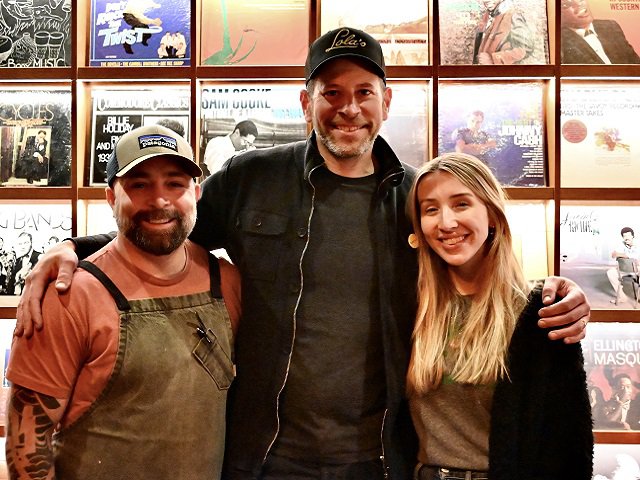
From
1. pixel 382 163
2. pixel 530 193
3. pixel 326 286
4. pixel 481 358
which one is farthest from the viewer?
pixel 530 193

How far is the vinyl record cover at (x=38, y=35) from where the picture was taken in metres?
2.80

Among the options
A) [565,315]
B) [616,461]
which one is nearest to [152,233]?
[565,315]

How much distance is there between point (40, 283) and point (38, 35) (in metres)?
1.78

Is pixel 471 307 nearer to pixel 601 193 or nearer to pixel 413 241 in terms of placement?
pixel 413 241

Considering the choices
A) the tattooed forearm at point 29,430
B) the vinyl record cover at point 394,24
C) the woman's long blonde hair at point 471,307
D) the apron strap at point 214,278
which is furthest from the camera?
the vinyl record cover at point 394,24

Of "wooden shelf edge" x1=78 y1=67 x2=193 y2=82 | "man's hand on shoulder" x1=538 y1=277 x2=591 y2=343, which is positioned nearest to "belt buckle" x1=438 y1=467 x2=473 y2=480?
"man's hand on shoulder" x1=538 y1=277 x2=591 y2=343

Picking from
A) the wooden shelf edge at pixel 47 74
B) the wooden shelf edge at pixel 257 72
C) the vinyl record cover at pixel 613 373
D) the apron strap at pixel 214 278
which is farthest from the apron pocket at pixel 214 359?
the vinyl record cover at pixel 613 373

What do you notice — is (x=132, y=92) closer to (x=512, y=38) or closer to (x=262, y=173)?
(x=262, y=173)

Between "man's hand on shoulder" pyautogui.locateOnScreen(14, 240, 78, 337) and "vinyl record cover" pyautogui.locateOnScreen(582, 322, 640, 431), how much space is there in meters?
2.27

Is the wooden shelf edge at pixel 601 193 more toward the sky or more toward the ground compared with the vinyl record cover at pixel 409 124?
more toward the ground

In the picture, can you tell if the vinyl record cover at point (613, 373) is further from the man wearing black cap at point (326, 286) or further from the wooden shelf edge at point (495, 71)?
the man wearing black cap at point (326, 286)

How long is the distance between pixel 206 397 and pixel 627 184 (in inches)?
85.9

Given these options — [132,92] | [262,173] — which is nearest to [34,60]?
[132,92]

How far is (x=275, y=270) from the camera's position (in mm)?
1798
